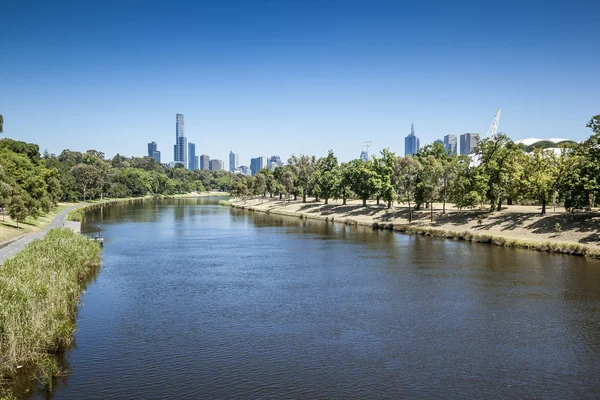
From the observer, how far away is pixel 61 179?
137m

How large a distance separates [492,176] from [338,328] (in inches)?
2446

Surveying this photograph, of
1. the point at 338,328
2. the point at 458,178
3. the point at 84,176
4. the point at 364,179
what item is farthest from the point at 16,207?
the point at 84,176

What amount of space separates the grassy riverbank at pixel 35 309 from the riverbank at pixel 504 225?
55.3m

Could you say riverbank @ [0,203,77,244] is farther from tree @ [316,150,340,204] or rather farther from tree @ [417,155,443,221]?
tree @ [316,150,340,204]

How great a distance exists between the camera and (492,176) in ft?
266

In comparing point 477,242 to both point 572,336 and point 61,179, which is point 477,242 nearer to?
point 572,336

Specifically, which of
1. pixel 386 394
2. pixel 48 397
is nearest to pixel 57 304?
pixel 48 397

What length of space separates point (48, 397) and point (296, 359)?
11.5m

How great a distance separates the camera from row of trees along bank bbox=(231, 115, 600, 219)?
64.8m

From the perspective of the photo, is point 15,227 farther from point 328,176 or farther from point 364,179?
point 328,176

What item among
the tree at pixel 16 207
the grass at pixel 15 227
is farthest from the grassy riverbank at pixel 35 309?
the tree at pixel 16 207

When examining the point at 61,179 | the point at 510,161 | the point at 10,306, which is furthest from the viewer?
the point at 61,179

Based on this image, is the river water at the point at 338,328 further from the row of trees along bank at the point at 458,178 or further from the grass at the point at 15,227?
the row of trees along bank at the point at 458,178

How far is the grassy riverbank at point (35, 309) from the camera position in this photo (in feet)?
70.0
